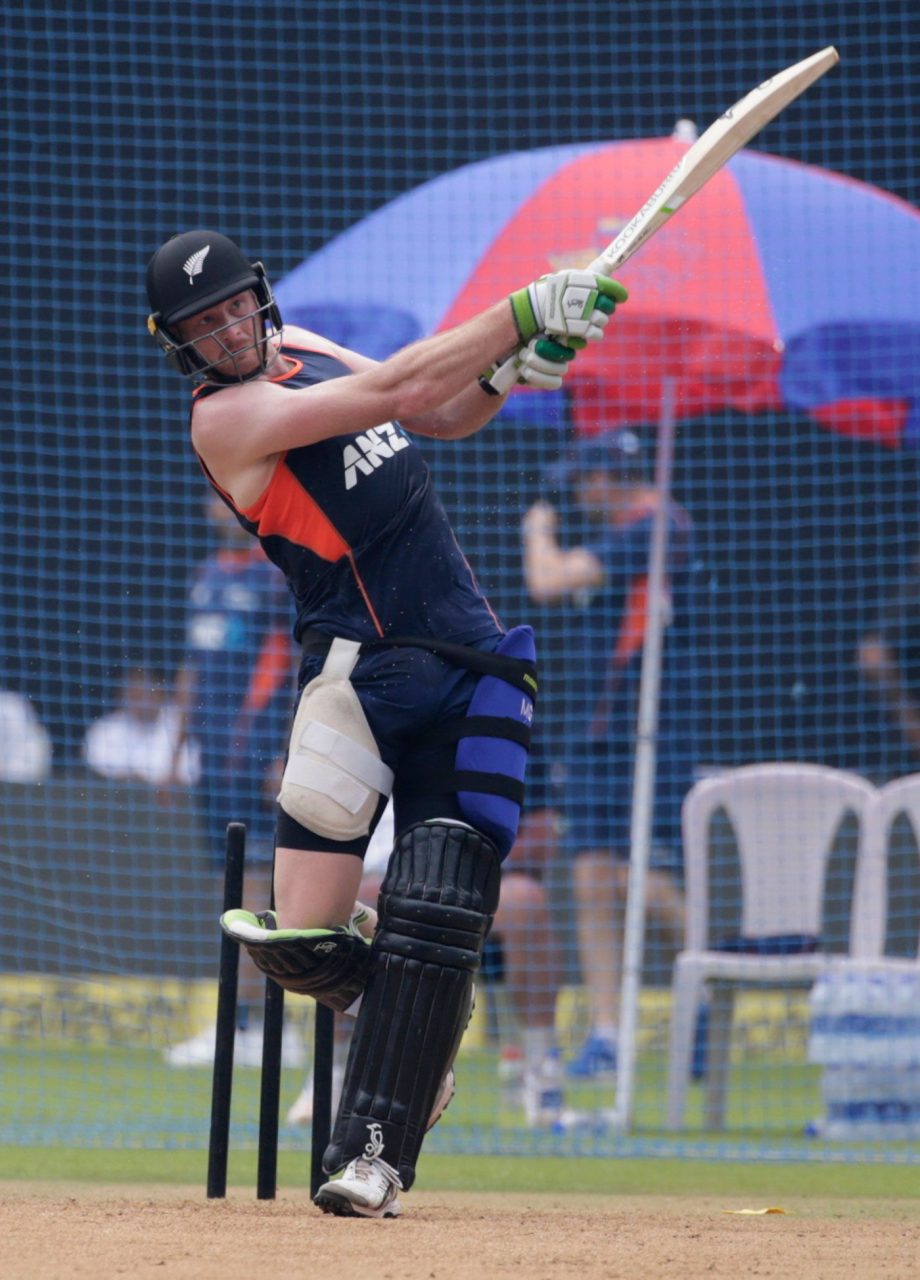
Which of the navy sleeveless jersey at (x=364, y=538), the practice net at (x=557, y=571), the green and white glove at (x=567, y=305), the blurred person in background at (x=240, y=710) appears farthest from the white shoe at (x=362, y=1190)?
the blurred person in background at (x=240, y=710)

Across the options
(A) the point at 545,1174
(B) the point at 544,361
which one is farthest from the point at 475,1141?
(B) the point at 544,361

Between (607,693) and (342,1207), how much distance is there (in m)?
4.29

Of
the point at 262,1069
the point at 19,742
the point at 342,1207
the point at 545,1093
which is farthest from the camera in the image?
the point at 19,742

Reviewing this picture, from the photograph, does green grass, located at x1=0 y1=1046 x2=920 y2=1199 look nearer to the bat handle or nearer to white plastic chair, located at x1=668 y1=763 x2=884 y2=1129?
white plastic chair, located at x1=668 y1=763 x2=884 y2=1129

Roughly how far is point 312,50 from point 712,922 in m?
5.09

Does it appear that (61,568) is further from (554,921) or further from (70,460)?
(554,921)

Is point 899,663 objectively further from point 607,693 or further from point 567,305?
point 567,305

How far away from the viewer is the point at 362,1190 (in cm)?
417

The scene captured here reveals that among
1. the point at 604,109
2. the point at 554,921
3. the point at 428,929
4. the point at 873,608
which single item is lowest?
the point at 554,921

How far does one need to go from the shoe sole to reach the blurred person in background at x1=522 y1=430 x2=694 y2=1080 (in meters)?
3.98

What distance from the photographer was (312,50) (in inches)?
423

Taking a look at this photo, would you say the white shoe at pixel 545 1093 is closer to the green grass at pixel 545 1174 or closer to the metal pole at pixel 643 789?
the metal pole at pixel 643 789

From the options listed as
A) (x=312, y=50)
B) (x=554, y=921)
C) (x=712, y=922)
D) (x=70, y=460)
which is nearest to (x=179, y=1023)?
(x=554, y=921)

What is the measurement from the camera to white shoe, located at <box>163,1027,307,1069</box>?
859cm
